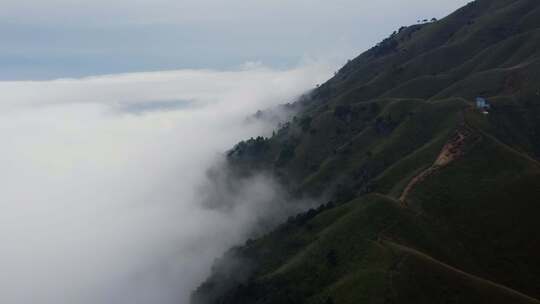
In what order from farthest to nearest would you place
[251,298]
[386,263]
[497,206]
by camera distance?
1. [251,298]
2. [497,206]
3. [386,263]

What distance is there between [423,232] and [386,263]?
25.3 m

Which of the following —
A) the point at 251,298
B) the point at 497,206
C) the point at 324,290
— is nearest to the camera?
the point at 324,290

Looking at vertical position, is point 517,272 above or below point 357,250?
below

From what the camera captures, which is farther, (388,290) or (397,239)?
(397,239)

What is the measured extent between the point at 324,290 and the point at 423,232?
37710mm

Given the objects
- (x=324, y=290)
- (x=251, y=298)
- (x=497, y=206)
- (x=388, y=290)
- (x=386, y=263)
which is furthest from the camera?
(x=251, y=298)

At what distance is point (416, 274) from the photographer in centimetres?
15112

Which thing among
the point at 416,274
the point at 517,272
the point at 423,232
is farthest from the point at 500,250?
the point at 416,274

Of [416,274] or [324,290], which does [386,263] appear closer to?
[416,274]

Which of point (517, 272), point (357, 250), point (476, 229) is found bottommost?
point (517, 272)

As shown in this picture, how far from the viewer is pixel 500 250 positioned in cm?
16912

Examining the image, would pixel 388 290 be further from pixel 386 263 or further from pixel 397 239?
pixel 397 239

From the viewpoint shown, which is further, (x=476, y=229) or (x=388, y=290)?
(x=476, y=229)

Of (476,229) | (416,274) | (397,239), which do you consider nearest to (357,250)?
(397,239)
